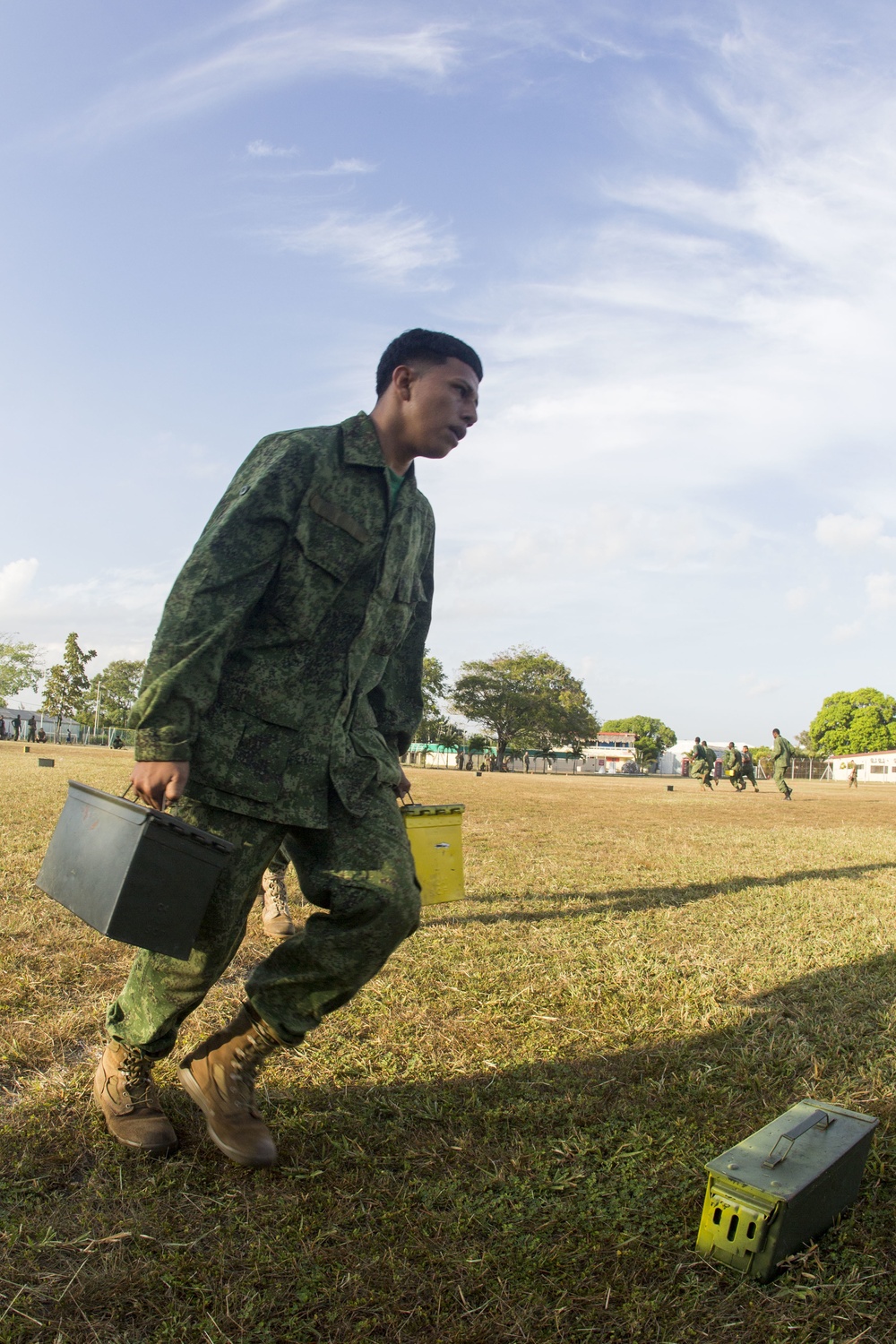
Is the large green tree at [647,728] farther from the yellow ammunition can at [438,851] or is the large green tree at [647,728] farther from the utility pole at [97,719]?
the yellow ammunition can at [438,851]

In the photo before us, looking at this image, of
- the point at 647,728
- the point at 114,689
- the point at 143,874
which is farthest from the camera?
the point at 647,728

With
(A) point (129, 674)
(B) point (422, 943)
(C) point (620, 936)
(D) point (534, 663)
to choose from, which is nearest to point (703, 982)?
(C) point (620, 936)

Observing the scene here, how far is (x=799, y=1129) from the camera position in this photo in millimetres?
2143

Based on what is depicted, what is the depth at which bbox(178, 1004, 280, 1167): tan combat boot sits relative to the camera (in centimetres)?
229

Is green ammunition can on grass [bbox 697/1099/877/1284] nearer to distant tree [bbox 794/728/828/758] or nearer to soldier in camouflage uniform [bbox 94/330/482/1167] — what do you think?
soldier in camouflage uniform [bbox 94/330/482/1167]

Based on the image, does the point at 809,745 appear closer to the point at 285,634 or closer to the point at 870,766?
the point at 870,766

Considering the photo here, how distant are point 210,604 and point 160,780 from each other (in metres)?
0.44

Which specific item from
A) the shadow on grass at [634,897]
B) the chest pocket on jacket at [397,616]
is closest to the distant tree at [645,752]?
the shadow on grass at [634,897]

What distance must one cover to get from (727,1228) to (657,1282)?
7.5 inches

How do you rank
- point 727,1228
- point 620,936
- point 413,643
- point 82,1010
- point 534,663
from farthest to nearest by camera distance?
point 534,663, point 620,936, point 82,1010, point 413,643, point 727,1228

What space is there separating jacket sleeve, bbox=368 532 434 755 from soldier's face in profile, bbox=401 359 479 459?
430mm

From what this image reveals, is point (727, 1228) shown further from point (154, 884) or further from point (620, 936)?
point (620, 936)

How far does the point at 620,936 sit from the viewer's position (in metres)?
5.11

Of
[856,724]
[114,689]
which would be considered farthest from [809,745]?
[114,689]
